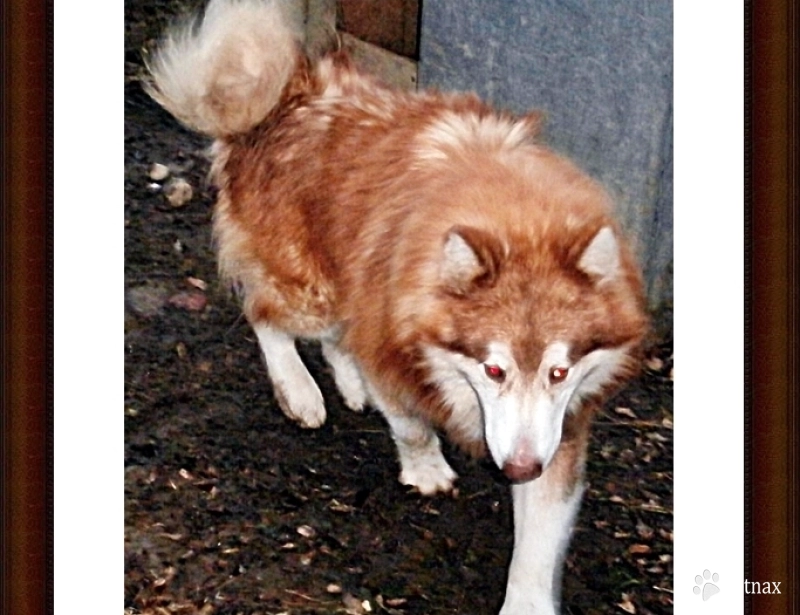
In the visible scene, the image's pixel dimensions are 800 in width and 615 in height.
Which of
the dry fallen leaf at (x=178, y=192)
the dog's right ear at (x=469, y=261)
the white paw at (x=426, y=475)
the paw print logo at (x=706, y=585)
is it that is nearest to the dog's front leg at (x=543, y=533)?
the white paw at (x=426, y=475)

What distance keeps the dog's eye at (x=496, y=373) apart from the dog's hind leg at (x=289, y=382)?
1.08 feet

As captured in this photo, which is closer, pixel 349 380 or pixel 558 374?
pixel 558 374

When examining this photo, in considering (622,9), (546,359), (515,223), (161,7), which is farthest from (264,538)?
(622,9)

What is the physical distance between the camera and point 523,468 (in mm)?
1711

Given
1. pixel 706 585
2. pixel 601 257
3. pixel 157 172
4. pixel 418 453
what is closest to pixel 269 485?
pixel 418 453

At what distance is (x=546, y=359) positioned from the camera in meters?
1.73

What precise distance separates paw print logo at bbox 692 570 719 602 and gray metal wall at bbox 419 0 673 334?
1.44 ft

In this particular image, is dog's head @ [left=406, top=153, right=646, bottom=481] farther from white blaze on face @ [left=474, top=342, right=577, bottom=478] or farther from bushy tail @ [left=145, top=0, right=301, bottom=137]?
bushy tail @ [left=145, top=0, right=301, bottom=137]

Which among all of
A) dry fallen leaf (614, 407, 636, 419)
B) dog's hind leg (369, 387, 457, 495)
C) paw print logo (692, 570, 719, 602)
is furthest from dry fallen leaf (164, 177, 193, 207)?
paw print logo (692, 570, 719, 602)

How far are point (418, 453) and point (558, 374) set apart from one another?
0.31 m

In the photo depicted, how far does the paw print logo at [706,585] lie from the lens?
1893 millimetres

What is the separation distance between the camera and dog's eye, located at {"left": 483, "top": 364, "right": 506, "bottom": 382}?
1737mm
